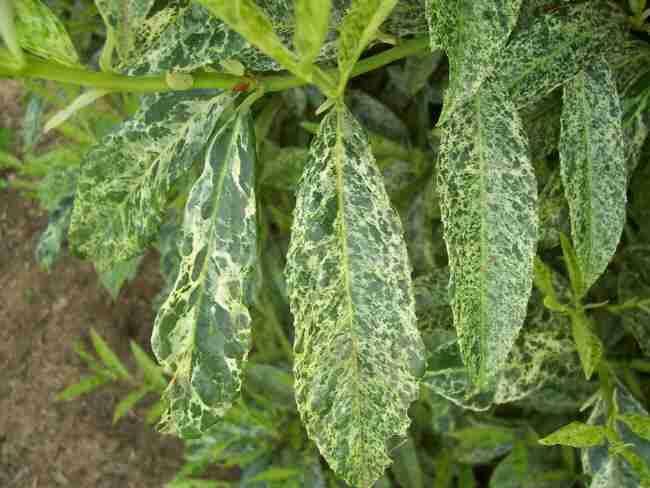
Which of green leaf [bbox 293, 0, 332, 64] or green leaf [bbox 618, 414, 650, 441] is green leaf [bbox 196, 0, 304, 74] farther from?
green leaf [bbox 618, 414, 650, 441]

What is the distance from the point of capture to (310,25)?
0.51m

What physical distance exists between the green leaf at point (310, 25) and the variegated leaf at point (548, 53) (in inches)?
8.6

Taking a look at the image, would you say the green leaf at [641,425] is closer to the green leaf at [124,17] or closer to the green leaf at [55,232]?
the green leaf at [124,17]

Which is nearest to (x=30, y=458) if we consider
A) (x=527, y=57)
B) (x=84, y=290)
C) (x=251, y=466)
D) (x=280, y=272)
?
(x=84, y=290)

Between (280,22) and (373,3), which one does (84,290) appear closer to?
(280,22)

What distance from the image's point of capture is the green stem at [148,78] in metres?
0.60

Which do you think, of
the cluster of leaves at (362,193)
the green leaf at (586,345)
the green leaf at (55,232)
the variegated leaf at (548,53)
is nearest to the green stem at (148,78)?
the cluster of leaves at (362,193)

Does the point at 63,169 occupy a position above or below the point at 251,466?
above

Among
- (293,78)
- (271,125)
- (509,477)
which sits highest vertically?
(271,125)

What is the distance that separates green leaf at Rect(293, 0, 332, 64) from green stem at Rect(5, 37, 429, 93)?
0.39ft

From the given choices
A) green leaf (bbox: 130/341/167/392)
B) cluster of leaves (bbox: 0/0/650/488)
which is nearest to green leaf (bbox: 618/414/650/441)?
cluster of leaves (bbox: 0/0/650/488)

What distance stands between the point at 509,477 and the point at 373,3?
104 cm

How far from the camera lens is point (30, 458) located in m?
2.57

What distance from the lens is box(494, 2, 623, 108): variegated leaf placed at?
2.28 feet
